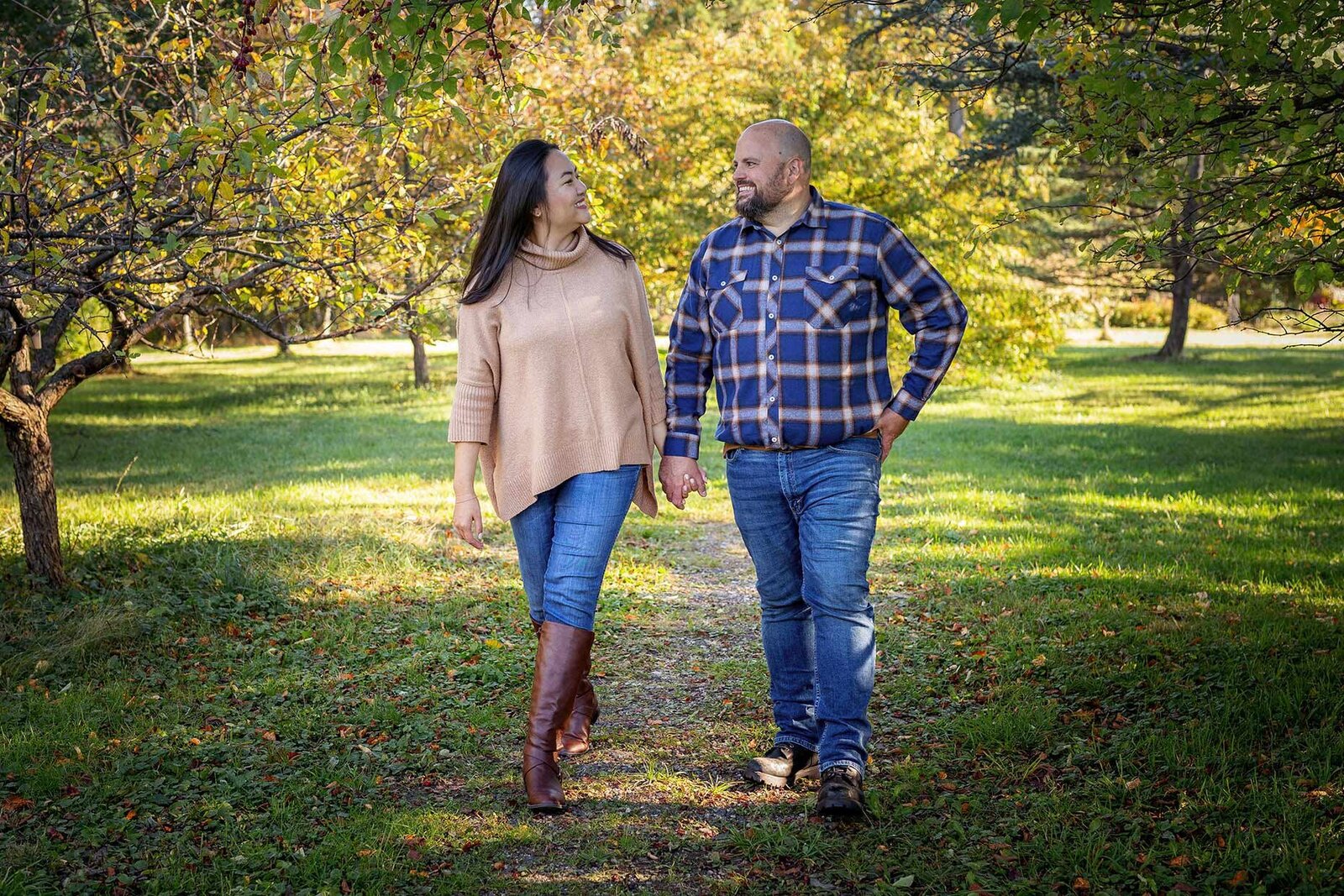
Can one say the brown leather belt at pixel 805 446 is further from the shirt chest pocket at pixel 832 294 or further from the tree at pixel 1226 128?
the tree at pixel 1226 128

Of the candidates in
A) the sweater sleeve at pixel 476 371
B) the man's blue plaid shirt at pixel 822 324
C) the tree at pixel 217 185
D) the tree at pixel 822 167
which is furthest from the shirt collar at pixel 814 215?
the tree at pixel 822 167

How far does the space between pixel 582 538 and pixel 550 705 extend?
1.95 feet

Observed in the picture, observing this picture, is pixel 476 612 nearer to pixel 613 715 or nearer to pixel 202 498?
pixel 613 715

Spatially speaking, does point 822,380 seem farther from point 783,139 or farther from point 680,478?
point 783,139

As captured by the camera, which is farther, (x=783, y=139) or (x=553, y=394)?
(x=553, y=394)

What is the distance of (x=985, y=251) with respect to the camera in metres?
16.8

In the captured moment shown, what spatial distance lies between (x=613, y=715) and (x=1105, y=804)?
206cm

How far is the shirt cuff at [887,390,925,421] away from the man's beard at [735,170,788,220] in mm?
774

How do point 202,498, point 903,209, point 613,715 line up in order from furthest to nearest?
point 903,209 → point 202,498 → point 613,715

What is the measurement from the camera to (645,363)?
13.5 ft

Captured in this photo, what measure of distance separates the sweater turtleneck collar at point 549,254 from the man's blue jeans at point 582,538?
0.76 metres

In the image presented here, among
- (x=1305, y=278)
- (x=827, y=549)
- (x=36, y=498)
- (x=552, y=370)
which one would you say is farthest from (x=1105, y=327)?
(x=552, y=370)

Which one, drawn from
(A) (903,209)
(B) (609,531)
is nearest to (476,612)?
(B) (609,531)

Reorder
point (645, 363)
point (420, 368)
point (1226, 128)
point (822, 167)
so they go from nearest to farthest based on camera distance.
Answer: point (645, 363)
point (1226, 128)
point (822, 167)
point (420, 368)
